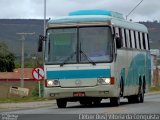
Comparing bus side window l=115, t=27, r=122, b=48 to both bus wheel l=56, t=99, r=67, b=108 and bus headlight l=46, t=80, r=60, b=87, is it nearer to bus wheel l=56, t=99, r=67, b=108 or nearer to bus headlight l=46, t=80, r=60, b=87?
bus headlight l=46, t=80, r=60, b=87

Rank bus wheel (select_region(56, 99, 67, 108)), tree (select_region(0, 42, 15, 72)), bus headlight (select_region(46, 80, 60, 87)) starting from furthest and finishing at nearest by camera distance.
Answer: tree (select_region(0, 42, 15, 72)) → bus wheel (select_region(56, 99, 67, 108)) → bus headlight (select_region(46, 80, 60, 87))

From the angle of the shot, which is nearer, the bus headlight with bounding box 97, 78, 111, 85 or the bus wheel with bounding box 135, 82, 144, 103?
the bus headlight with bounding box 97, 78, 111, 85

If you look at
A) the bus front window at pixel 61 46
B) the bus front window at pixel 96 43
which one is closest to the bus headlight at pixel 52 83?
the bus front window at pixel 61 46

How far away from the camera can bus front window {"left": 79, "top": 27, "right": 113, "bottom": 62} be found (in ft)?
85.8

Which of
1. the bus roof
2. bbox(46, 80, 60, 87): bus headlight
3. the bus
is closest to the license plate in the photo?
the bus

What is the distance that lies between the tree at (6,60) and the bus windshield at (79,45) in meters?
77.8

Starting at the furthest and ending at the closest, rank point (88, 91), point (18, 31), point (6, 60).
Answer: point (18, 31) → point (6, 60) → point (88, 91)

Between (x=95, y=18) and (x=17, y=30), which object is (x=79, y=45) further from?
(x=17, y=30)

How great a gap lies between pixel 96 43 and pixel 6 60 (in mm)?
79134

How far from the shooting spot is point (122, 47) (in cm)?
2817

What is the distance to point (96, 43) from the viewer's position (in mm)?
26281

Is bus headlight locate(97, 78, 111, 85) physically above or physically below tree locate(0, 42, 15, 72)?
below

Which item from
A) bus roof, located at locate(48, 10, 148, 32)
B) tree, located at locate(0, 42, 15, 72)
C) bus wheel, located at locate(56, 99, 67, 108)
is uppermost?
tree, located at locate(0, 42, 15, 72)

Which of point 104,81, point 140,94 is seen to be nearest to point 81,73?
point 104,81
